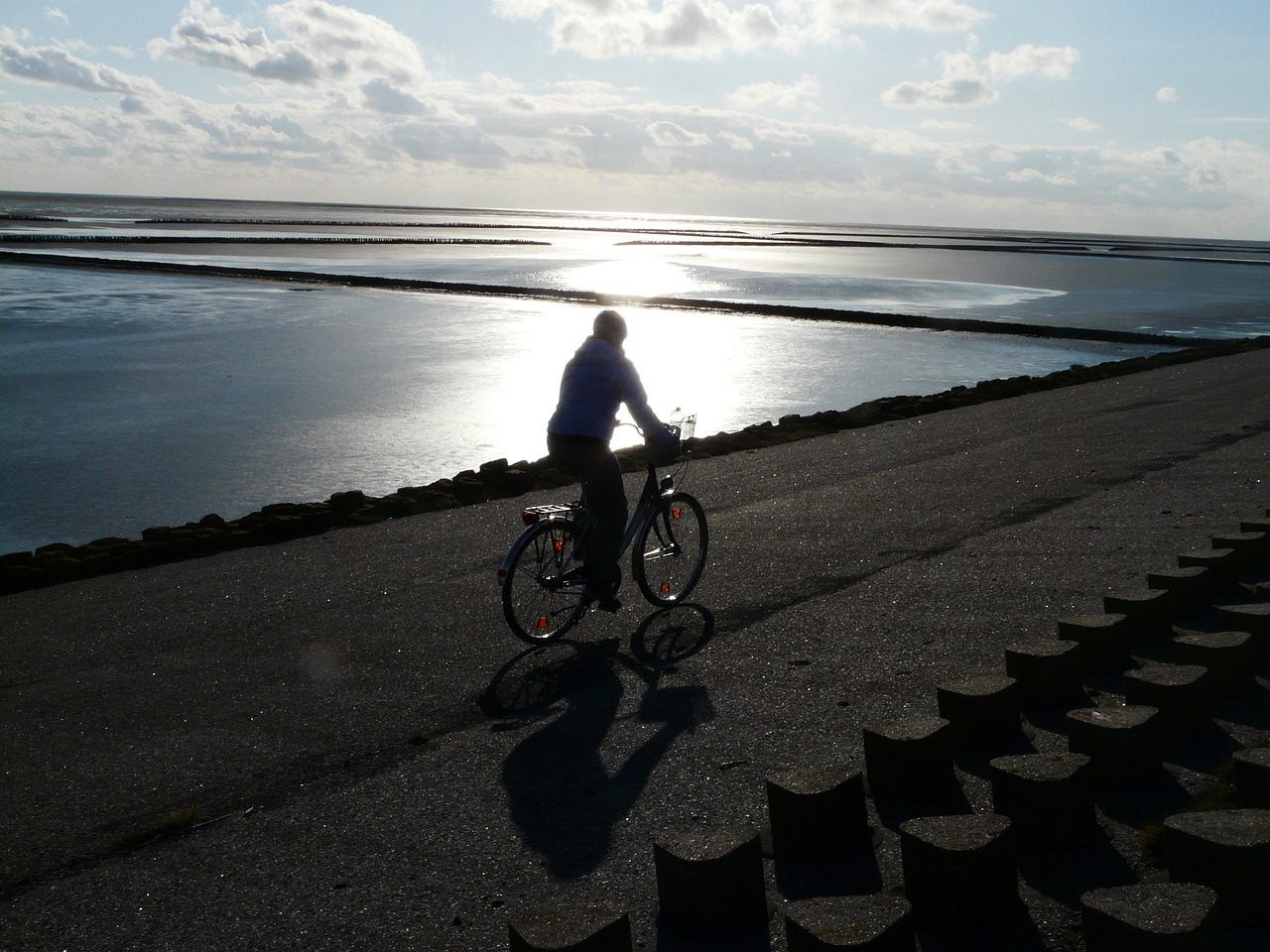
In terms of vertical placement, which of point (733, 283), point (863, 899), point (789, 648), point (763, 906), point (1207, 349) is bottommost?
point (733, 283)

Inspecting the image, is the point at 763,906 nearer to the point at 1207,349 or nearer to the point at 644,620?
the point at 644,620

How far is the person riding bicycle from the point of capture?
6.94 metres

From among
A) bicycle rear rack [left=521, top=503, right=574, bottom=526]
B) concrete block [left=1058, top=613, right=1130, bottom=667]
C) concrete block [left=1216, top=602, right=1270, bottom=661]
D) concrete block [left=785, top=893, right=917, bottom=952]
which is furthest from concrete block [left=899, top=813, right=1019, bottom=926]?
bicycle rear rack [left=521, top=503, right=574, bottom=526]

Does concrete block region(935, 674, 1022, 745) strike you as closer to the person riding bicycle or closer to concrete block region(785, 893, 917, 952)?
concrete block region(785, 893, 917, 952)

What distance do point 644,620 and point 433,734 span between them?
88.0 inches

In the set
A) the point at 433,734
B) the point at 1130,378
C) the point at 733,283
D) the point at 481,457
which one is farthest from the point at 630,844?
the point at 733,283

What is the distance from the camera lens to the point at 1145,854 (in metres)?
3.80

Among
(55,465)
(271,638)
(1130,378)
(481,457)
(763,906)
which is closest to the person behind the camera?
(763,906)

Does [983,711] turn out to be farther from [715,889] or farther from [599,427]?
[599,427]

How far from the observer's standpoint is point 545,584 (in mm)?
6973

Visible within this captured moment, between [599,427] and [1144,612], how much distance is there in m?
3.05

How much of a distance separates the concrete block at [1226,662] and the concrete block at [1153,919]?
2081 mm

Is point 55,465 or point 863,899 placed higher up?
point 863,899

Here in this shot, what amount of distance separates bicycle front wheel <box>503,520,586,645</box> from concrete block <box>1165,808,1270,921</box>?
155 inches
